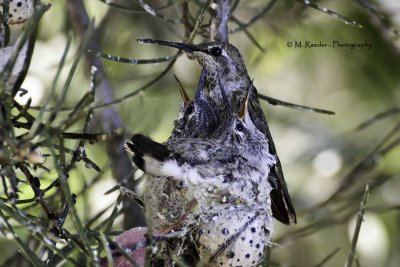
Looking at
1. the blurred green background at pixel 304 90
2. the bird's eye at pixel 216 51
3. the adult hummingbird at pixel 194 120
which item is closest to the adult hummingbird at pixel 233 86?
the bird's eye at pixel 216 51

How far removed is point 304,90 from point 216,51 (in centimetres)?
216

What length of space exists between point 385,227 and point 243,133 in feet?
6.56

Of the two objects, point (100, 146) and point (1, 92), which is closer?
point (1, 92)

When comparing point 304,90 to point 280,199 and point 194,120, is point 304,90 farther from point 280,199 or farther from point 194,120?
point 194,120

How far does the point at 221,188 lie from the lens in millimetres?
2402

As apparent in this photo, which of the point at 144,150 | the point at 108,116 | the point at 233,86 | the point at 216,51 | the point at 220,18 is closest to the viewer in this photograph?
the point at 144,150

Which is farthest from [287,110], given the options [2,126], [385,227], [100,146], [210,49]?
[2,126]

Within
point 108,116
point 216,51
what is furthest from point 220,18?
point 108,116

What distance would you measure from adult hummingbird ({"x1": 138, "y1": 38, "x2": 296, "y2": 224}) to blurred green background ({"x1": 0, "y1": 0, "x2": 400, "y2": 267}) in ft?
2.86

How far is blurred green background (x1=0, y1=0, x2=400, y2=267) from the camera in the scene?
13.7 ft

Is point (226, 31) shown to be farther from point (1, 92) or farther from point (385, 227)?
point (385, 227)

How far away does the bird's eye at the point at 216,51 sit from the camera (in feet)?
9.98

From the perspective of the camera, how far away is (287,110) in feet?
16.2

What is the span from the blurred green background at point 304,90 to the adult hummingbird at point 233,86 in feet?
2.86
